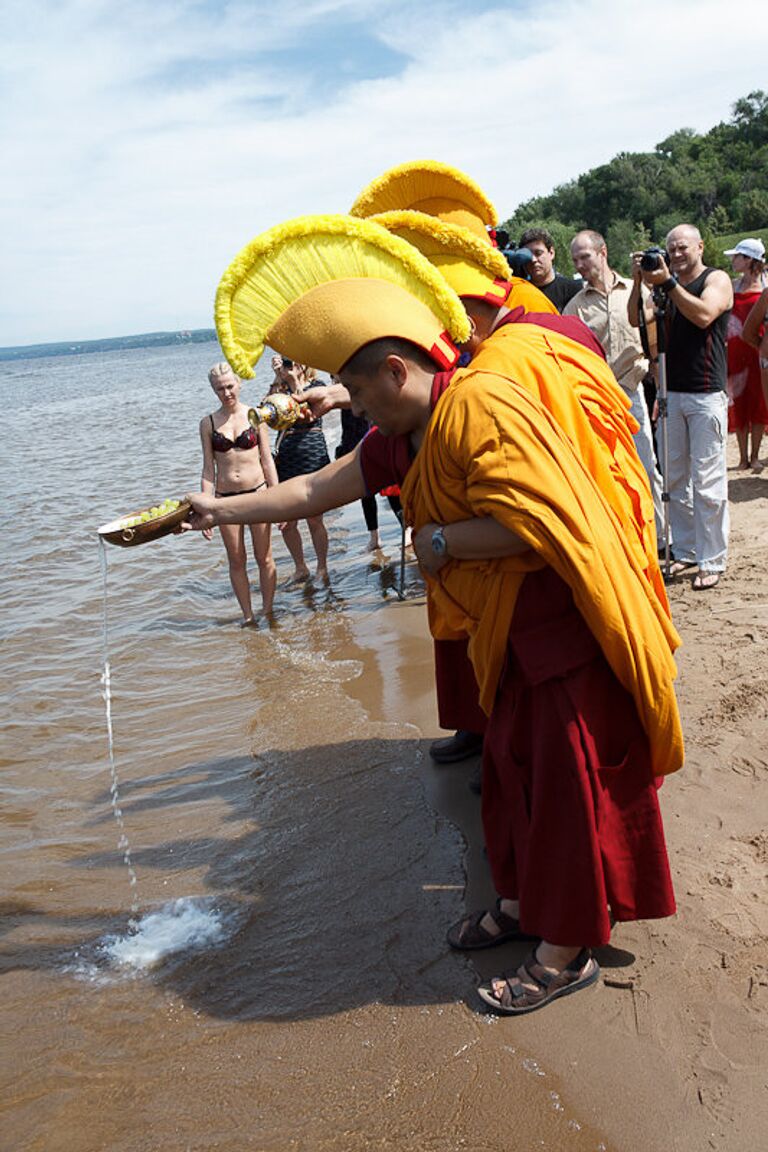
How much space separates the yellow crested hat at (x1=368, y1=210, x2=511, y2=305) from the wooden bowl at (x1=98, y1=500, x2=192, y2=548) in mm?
1151

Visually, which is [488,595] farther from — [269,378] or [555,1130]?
[269,378]

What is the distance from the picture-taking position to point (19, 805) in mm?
4754

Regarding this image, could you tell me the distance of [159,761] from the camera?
5012 millimetres

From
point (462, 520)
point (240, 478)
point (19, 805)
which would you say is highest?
point (462, 520)

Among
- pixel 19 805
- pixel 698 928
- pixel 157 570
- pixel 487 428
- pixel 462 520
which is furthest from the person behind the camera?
pixel 157 570

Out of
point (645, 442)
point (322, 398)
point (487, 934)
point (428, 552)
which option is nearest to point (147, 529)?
point (322, 398)

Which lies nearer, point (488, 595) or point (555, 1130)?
point (555, 1130)

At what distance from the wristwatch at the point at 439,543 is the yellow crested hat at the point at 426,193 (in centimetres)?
157

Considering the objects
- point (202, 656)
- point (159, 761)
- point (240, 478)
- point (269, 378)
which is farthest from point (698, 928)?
point (269, 378)

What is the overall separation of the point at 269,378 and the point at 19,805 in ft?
105

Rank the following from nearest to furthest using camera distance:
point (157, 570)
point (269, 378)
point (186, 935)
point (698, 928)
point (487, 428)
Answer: point (487, 428) → point (698, 928) → point (186, 935) → point (157, 570) → point (269, 378)

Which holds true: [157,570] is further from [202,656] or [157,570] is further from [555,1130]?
[555,1130]

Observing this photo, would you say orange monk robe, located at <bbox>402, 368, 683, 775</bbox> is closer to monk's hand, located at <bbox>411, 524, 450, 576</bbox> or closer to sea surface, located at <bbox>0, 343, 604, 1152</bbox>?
monk's hand, located at <bbox>411, 524, 450, 576</bbox>

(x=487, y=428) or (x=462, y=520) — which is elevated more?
(x=487, y=428)
